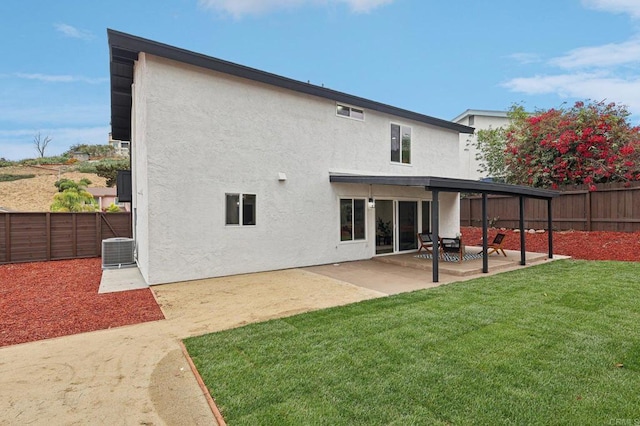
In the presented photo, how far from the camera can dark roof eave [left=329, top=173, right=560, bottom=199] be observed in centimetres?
775

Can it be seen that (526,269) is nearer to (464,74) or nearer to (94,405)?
(94,405)

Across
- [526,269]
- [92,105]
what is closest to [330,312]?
Result: [526,269]

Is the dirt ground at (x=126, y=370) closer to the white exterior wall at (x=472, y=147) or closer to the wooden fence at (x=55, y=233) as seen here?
the wooden fence at (x=55, y=233)

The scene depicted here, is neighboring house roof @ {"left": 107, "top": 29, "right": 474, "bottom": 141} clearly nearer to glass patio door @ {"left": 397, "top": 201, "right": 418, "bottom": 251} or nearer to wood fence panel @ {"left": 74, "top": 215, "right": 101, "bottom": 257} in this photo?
glass patio door @ {"left": 397, "top": 201, "right": 418, "bottom": 251}

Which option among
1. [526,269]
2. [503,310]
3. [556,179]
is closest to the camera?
[503,310]

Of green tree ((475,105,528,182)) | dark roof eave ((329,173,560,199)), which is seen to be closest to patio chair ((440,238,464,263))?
dark roof eave ((329,173,560,199))

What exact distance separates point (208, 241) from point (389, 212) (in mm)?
6540

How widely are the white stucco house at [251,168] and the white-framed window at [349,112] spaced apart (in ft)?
0.16

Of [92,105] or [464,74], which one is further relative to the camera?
[92,105]

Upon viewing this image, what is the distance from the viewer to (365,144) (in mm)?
11852

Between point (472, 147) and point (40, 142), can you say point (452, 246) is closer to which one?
point (472, 147)

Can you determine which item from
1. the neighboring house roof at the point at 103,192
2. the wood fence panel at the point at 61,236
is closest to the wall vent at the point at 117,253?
the wood fence panel at the point at 61,236

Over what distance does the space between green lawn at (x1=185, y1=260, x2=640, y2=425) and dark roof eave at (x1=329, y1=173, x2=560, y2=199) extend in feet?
9.42

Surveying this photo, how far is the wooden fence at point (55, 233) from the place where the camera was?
10633 millimetres
